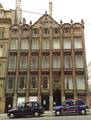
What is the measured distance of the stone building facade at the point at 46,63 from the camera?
1586 inches

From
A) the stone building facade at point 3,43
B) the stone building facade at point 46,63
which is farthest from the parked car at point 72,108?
the stone building facade at point 3,43

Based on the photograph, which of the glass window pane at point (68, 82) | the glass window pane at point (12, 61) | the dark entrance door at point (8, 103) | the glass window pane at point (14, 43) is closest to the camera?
the dark entrance door at point (8, 103)

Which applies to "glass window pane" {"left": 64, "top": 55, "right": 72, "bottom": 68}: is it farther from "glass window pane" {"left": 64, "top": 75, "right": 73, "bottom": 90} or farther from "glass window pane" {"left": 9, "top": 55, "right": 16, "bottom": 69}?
"glass window pane" {"left": 9, "top": 55, "right": 16, "bottom": 69}

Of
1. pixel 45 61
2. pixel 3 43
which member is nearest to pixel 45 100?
pixel 45 61

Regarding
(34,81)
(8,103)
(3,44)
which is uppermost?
(3,44)

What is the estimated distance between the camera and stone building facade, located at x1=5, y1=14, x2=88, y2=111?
1586 inches

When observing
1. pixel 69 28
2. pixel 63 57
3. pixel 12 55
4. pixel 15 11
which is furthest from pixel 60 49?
pixel 15 11

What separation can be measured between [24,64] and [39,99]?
7.20m

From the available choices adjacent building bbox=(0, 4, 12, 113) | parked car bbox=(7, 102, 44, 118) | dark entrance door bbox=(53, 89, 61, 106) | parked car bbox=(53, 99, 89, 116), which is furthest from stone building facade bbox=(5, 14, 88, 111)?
parked car bbox=(7, 102, 44, 118)

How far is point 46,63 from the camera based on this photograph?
42.1 m

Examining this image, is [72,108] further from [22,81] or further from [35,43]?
[35,43]

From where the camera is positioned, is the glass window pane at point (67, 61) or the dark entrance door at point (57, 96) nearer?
the dark entrance door at point (57, 96)

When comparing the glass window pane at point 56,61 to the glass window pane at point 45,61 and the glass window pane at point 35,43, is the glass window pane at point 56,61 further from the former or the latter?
the glass window pane at point 35,43

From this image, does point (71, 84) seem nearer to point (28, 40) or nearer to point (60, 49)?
point (60, 49)
